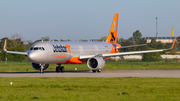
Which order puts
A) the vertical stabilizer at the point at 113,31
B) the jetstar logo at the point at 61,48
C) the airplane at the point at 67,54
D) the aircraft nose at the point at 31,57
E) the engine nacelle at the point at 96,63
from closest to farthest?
the aircraft nose at the point at 31,57 < the airplane at the point at 67,54 < the jetstar logo at the point at 61,48 < the engine nacelle at the point at 96,63 < the vertical stabilizer at the point at 113,31

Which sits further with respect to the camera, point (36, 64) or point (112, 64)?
point (112, 64)

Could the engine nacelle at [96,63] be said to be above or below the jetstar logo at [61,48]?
below

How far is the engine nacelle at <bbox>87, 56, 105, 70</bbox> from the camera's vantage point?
3814 centimetres

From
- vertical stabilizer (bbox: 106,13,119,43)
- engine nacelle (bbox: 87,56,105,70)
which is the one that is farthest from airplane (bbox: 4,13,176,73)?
vertical stabilizer (bbox: 106,13,119,43)

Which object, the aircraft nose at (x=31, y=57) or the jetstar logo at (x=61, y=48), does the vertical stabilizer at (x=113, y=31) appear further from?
the aircraft nose at (x=31, y=57)

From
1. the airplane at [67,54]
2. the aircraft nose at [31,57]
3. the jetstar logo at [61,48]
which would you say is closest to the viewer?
the aircraft nose at [31,57]

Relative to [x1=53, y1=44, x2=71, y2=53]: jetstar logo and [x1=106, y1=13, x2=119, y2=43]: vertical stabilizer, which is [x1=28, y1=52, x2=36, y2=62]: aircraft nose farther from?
[x1=106, y1=13, x2=119, y2=43]: vertical stabilizer

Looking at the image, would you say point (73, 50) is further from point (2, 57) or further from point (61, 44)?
point (2, 57)

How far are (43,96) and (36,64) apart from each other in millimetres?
23135

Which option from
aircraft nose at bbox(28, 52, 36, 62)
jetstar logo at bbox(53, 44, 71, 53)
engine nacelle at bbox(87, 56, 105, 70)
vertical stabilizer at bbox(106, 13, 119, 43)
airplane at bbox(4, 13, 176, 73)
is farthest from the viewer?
vertical stabilizer at bbox(106, 13, 119, 43)

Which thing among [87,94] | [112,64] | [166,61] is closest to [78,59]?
[112,64]

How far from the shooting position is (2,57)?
78.8 metres

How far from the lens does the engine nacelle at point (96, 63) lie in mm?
38141

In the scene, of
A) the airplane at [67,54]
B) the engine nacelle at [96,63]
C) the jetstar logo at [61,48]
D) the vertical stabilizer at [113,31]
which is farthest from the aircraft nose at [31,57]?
the vertical stabilizer at [113,31]
